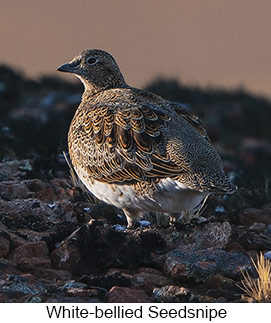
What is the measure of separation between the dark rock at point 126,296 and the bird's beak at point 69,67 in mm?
3836

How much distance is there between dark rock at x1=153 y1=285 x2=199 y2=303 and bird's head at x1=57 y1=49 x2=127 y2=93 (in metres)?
3.65

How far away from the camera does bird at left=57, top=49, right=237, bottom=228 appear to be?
324 inches

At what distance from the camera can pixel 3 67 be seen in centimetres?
2814

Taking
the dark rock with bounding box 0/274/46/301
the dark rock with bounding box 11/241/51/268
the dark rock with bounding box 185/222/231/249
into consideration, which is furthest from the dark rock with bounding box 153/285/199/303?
the dark rock with bounding box 185/222/231/249

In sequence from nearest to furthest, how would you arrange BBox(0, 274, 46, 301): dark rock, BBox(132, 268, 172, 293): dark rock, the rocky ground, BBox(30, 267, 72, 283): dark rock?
BBox(0, 274, 46, 301): dark rock → the rocky ground → BBox(132, 268, 172, 293): dark rock → BBox(30, 267, 72, 283): dark rock

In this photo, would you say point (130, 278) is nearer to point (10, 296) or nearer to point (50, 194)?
point (10, 296)

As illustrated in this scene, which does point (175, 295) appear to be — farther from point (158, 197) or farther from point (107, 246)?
point (158, 197)

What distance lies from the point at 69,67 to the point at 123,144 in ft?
6.32

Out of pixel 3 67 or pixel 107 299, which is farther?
pixel 3 67

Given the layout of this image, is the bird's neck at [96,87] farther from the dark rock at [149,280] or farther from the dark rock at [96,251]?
the dark rock at [149,280]

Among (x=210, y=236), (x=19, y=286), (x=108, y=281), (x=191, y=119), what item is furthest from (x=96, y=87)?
(x=19, y=286)

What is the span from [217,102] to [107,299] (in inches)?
853

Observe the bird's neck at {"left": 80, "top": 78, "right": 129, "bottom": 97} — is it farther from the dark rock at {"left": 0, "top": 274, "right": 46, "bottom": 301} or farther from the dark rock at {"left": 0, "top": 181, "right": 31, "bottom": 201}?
the dark rock at {"left": 0, "top": 274, "right": 46, "bottom": 301}
